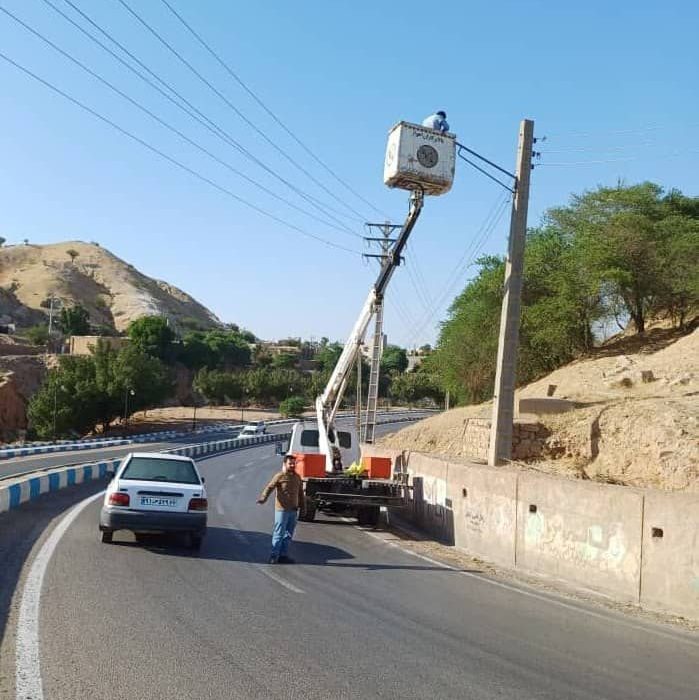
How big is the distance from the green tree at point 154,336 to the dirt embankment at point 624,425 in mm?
98637

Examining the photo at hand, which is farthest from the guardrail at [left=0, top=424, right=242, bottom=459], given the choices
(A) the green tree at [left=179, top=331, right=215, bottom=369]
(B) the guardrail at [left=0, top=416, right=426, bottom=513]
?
(A) the green tree at [left=179, top=331, right=215, bottom=369]

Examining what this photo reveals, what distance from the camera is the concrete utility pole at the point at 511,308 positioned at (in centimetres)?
1756

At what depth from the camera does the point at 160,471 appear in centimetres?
1312

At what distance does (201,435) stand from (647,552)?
65.4 m

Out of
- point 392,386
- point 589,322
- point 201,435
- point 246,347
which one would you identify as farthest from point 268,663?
point 246,347

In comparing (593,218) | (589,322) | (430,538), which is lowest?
(430,538)

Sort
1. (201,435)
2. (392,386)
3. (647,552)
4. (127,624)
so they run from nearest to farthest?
1. (127,624)
2. (647,552)
3. (201,435)
4. (392,386)

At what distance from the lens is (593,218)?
132ft

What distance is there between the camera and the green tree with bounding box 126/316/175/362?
407 feet

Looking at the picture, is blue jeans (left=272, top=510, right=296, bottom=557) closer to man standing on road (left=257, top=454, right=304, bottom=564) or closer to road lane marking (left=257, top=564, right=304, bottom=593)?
man standing on road (left=257, top=454, right=304, bottom=564)

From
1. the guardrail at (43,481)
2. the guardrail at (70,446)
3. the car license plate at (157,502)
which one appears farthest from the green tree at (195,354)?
the car license plate at (157,502)

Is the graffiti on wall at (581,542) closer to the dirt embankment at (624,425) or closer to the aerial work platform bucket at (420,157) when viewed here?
the dirt embankment at (624,425)

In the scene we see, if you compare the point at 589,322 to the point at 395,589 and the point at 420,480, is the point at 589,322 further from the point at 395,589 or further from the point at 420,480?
the point at 395,589

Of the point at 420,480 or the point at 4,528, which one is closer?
the point at 4,528
